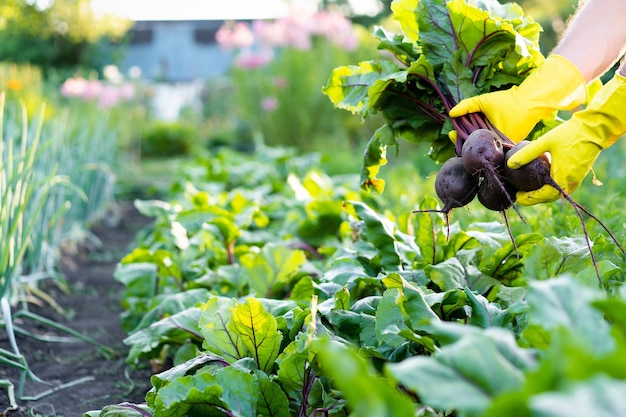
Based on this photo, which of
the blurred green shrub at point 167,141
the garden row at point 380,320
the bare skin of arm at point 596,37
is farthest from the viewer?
the blurred green shrub at point 167,141

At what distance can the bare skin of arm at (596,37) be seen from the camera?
2041 mm

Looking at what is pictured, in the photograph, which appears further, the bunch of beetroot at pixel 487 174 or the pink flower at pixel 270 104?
the pink flower at pixel 270 104

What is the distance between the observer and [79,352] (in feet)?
9.12

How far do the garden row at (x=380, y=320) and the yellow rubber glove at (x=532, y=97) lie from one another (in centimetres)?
34

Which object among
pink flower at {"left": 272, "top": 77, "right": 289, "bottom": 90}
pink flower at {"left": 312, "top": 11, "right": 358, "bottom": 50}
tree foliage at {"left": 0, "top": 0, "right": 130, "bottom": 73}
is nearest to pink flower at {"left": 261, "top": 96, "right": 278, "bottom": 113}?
pink flower at {"left": 272, "top": 77, "right": 289, "bottom": 90}

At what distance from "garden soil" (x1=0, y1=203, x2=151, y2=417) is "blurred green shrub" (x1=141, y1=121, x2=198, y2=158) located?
33.4 feet

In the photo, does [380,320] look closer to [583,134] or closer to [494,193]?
[494,193]

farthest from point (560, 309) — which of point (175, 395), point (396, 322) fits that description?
point (175, 395)

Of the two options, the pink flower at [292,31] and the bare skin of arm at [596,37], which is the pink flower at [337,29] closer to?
the pink flower at [292,31]

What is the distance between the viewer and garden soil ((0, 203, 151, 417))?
218 cm

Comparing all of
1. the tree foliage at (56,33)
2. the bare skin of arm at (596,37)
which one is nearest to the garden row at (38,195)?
the bare skin of arm at (596,37)

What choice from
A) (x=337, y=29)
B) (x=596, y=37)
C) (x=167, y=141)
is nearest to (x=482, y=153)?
(x=596, y=37)

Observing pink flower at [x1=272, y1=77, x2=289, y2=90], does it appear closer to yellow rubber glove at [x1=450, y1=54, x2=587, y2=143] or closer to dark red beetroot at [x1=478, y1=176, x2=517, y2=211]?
yellow rubber glove at [x1=450, y1=54, x2=587, y2=143]

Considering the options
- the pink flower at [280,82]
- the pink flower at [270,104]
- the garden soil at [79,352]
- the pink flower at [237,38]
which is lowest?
the pink flower at [270,104]
